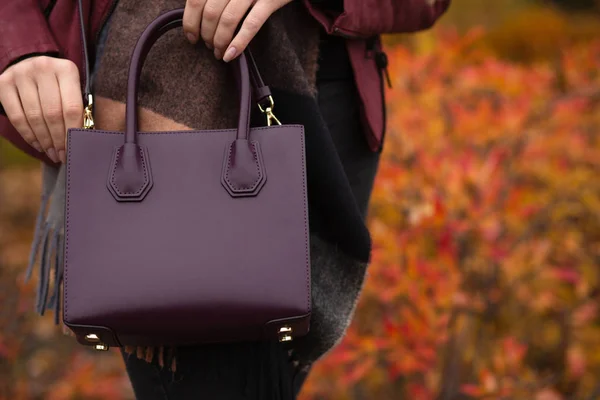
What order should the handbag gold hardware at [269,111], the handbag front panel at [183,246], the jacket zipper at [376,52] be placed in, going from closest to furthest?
the handbag front panel at [183,246]
the handbag gold hardware at [269,111]
the jacket zipper at [376,52]

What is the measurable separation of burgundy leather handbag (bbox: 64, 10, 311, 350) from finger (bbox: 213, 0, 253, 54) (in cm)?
9

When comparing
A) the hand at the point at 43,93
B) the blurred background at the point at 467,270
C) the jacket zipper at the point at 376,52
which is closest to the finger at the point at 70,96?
the hand at the point at 43,93

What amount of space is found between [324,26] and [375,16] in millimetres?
126

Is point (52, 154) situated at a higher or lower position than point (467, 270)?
higher

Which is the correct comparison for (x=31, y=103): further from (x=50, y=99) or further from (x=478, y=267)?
(x=478, y=267)

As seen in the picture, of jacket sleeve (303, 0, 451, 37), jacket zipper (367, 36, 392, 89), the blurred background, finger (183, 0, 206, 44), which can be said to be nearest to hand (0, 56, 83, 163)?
finger (183, 0, 206, 44)

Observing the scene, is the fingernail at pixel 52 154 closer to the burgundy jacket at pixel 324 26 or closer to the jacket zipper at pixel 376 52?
the burgundy jacket at pixel 324 26

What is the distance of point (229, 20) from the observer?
1.03 metres

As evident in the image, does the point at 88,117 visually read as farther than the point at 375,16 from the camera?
No

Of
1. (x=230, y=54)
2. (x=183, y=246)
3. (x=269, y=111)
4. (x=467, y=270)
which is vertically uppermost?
(x=230, y=54)

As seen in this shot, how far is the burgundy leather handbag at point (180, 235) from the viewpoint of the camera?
97 cm

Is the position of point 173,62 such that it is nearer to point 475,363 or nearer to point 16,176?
point 475,363

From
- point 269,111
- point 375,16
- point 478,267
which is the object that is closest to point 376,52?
point 375,16

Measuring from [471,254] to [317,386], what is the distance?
32.1 inches
